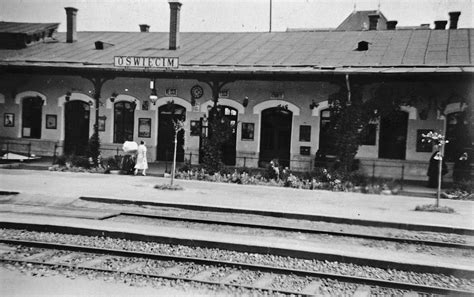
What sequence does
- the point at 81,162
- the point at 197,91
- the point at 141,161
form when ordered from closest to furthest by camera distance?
the point at 141,161 → the point at 81,162 → the point at 197,91

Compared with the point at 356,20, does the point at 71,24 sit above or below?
below

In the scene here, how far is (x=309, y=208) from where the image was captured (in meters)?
10.9

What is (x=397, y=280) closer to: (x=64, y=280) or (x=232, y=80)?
(x=64, y=280)

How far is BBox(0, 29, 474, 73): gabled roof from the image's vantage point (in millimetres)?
15984

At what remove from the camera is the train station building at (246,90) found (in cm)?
1545

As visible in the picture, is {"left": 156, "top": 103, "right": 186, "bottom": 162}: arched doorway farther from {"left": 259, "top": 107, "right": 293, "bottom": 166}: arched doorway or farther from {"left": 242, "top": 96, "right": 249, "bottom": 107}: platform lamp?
{"left": 259, "top": 107, "right": 293, "bottom": 166}: arched doorway

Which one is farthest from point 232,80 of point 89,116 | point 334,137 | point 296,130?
point 89,116

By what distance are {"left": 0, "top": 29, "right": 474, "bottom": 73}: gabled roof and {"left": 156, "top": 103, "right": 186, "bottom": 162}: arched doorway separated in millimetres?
2132

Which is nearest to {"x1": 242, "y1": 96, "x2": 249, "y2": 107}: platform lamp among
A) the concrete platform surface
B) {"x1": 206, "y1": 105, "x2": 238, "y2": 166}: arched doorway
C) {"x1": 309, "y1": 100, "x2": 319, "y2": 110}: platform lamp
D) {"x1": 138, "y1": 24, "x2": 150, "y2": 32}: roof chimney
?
{"x1": 206, "y1": 105, "x2": 238, "y2": 166}: arched doorway

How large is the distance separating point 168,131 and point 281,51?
6.13 meters

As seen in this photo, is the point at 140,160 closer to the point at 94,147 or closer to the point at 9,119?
the point at 94,147

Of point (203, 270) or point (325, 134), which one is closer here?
point (203, 270)

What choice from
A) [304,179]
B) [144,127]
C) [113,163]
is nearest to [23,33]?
[144,127]

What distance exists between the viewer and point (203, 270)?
21.9 feet
